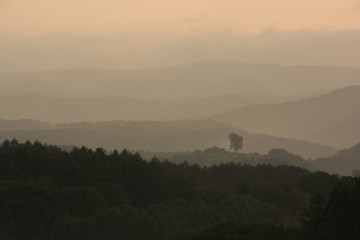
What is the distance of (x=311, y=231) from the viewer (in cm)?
6662

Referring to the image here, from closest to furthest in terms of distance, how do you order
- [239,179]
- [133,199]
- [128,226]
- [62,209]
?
[128,226] < [62,209] < [133,199] < [239,179]

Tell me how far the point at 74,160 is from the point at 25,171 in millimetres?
8217

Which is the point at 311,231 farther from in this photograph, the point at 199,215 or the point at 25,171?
the point at 25,171

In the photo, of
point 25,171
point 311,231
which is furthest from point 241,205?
point 311,231

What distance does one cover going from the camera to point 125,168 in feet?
409

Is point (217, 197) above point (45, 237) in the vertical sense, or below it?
above

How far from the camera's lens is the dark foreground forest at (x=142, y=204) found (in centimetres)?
6888

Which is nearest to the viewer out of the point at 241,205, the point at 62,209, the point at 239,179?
the point at 62,209

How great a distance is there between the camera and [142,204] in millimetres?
119688

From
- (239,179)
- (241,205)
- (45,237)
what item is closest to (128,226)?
(45,237)

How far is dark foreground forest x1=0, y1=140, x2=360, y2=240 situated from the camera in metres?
68.9

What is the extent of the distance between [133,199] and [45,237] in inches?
1037

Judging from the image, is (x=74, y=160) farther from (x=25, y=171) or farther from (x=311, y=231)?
(x=311, y=231)

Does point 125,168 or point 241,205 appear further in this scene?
point 125,168
